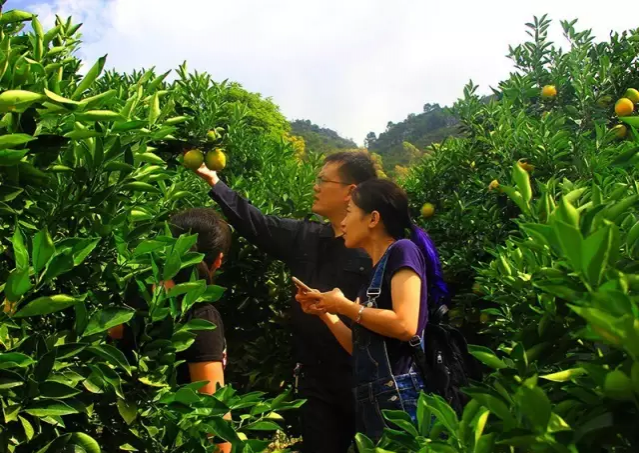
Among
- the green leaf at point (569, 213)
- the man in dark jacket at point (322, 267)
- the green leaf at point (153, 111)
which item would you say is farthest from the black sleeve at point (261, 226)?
the green leaf at point (569, 213)

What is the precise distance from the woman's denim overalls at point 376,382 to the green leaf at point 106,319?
1055 millimetres

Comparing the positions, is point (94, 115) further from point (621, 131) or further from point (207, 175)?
point (621, 131)

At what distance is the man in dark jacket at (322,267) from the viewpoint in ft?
9.31

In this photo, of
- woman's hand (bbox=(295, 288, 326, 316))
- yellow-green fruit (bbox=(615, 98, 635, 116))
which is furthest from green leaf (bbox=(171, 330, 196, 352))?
yellow-green fruit (bbox=(615, 98, 635, 116))

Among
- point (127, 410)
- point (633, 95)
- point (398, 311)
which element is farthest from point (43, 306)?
point (633, 95)

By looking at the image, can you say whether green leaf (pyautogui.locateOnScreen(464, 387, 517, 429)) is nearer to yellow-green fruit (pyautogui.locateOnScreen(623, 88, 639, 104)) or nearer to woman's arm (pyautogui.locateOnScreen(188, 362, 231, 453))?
woman's arm (pyautogui.locateOnScreen(188, 362, 231, 453))

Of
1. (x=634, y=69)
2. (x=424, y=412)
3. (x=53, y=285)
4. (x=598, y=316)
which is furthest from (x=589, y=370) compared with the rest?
(x=634, y=69)

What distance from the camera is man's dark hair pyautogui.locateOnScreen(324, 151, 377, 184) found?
3004 millimetres

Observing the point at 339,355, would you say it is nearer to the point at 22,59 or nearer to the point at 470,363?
the point at 470,363

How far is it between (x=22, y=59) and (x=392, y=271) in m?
1.32

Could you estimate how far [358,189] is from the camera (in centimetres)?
246

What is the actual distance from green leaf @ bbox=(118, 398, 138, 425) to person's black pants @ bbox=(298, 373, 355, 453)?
1.51 metres

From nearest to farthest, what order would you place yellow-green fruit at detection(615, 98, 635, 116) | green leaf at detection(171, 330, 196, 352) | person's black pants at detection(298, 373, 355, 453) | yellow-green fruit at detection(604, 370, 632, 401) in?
yellow-green fruit at detection(604, 370, 632, 401)
green leaf at detection(171, 330, 196, 352)
person's black pants at detection(298, 373, 355, 453)
yellow-green fruit at detection(615, 98, 635, 116)

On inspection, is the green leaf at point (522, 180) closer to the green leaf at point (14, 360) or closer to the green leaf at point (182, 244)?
the green leaf at point (182, 244)
